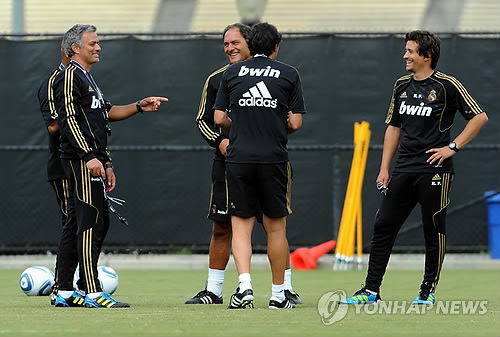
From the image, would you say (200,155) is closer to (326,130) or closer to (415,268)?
(326,130)

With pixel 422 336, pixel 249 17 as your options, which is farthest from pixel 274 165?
pixel 249 17

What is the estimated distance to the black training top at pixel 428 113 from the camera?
28.6 ft

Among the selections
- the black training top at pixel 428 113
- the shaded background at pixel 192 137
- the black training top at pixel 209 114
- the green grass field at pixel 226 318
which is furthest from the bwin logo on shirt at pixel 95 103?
the shaded background at pixel 192 137

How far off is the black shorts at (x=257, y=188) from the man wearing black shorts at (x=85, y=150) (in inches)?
38.2

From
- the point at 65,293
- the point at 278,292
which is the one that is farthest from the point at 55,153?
the point at 278,292

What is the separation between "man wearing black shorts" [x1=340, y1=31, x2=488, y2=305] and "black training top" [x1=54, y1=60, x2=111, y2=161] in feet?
7.31

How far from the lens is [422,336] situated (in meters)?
6.72

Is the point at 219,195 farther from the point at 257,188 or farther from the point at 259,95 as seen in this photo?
the point at 259,95

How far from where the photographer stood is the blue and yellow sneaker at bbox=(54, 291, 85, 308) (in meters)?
8.77

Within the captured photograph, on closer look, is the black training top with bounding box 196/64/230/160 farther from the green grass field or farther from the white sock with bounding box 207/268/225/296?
the green grass field

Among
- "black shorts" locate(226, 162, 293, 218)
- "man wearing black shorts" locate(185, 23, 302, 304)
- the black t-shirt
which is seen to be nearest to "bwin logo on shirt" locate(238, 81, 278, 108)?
the black t-shirt

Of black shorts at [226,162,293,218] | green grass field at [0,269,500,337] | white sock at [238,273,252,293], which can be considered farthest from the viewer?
black shorts at [226,162,293,218]

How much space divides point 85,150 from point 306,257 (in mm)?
6227

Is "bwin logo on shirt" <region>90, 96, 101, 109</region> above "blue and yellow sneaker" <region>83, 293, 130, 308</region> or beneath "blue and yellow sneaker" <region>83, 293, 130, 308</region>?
above
